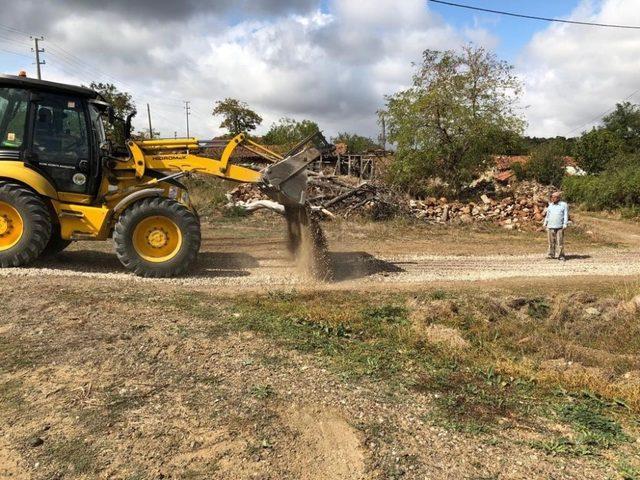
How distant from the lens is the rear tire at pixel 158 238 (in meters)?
8.22

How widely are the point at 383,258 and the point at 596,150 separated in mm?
40097

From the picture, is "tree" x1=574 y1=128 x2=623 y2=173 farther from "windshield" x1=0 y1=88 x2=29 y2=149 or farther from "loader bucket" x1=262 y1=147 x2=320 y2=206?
"windshield" x1=0 y1=88 x2=29 y2=149

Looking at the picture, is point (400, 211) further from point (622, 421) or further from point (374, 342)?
point (622, 421)

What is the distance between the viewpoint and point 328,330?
19.0 ft

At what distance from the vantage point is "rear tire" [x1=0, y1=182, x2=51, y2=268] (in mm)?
7871

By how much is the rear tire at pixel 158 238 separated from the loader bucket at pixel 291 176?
4.55ft

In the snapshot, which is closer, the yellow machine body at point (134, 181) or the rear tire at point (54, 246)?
the yellow machine body at point (134, 181)

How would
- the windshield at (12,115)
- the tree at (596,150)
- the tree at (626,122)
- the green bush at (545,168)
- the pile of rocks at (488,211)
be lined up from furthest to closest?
the tree at (626,122) → the tree at (596,150) → the green bush at (545,168) → the pile of rocks at (488,211) → the windshield at (12,115)

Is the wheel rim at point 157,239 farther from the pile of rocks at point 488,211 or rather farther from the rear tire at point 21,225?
the pile of rocks at point 488,211

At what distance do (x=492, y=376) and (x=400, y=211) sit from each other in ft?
46.2

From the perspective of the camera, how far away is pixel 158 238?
846 centimetres

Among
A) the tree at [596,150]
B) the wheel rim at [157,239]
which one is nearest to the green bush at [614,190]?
the tree at [596,150]

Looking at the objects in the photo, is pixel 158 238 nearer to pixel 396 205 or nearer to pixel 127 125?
pixel 127 125

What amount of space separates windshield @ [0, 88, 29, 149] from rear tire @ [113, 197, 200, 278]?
191 centimetres
